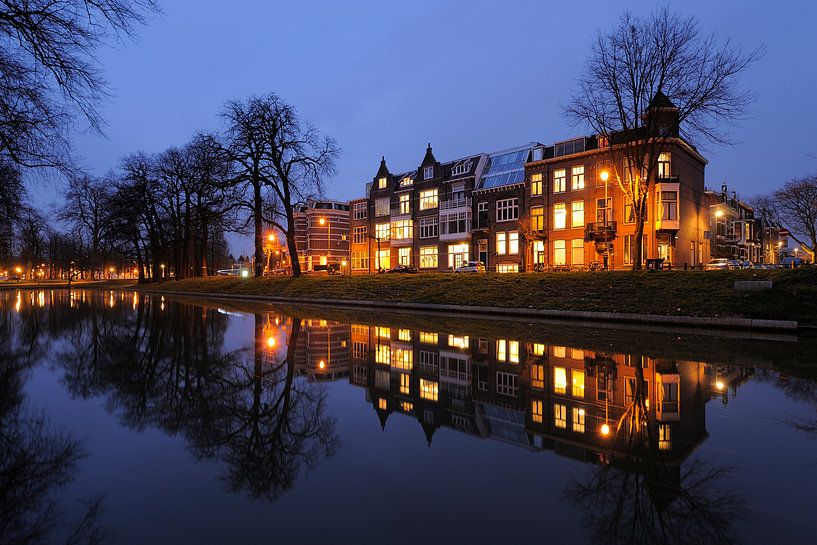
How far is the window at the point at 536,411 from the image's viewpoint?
5.98 metres

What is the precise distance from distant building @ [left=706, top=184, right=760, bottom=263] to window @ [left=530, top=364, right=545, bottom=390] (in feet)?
159

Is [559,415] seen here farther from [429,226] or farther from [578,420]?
[429,226]

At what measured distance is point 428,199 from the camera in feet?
183

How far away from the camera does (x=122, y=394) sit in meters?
7.16

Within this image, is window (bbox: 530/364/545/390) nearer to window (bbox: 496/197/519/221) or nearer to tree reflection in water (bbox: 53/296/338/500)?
tree reflection in water (bbox: 53/296/338/500)

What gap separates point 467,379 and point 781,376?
6221 millimetres

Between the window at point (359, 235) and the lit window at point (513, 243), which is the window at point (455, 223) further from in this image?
the window at point (359, 235)

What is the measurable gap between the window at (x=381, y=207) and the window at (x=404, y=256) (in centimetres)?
591

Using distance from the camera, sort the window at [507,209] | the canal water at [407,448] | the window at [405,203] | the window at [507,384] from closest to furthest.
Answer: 1. the canal water at [407,448]
2. the window at [507,384]
3. the window at [507,209]
4. the window at [405,203]

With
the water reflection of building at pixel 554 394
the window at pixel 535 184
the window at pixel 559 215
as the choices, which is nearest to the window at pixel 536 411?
the water reflection of building at pixel 554 394

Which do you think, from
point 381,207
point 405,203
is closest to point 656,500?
point 405,203

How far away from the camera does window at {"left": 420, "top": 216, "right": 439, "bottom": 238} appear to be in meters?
54.8

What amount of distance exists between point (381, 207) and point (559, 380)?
55.3 metres

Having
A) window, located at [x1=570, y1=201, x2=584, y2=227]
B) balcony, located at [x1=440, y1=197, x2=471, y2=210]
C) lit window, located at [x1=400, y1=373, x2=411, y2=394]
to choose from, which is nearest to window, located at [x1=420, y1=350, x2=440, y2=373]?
lit window, located at [x1=400, y1=373, x2=411, y2=394]
